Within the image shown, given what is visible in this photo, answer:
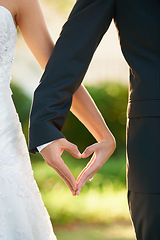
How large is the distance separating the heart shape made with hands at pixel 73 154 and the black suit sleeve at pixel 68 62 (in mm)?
49

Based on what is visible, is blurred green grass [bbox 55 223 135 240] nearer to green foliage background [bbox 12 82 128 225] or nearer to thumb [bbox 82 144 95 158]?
green foliage background [bbox 12 82 128 225]

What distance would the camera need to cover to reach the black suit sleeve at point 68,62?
2.01m

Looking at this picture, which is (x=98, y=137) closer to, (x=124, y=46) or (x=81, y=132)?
(x=124, y=46)

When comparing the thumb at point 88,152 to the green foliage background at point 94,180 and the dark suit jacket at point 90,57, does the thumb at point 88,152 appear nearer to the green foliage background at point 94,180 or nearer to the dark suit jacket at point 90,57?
the dark suit jacket at point 90,57

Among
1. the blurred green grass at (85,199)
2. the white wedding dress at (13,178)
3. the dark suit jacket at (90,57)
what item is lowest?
the blurred green grass at (85,199)

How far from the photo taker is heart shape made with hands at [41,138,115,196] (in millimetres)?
1993

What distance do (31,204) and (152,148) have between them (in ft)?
2.84

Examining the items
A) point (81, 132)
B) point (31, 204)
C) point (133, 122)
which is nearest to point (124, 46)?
point (133, 122)

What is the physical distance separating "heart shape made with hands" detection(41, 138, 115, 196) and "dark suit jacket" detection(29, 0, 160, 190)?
4 cm

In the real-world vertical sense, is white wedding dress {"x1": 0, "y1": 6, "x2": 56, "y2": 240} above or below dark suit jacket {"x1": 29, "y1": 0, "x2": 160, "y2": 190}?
below

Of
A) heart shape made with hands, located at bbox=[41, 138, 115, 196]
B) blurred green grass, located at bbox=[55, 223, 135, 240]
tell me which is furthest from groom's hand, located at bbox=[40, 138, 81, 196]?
blurred green grass, located at bbox=[55, 223, 135, 240]

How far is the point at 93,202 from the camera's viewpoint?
381 inches

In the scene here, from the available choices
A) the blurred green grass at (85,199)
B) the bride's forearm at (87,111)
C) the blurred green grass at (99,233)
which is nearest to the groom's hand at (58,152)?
the bride's forearm at (87,111)

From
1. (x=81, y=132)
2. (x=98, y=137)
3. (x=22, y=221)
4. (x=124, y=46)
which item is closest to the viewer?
(x=124, y=46)
